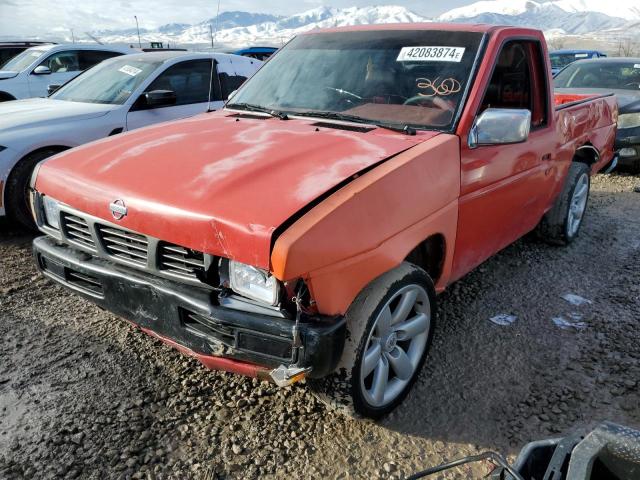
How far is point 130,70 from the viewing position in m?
5.94

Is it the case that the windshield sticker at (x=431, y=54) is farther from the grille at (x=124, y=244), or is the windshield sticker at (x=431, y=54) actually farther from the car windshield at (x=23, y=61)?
the car windshield at (x=23, y=61)

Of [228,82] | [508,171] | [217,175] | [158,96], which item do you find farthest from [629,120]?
[217,175]

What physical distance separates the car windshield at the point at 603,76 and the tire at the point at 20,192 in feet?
25.0

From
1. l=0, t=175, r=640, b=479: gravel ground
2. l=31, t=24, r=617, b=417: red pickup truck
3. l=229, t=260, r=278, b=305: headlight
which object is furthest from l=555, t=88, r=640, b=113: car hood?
l=229, t=260, r=278, b=305: headlight

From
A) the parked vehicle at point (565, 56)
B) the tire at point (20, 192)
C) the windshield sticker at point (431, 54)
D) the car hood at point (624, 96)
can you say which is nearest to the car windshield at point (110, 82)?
the tire at point (20, 192)

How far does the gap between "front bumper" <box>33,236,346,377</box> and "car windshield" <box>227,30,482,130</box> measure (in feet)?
4.68

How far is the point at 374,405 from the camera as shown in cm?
238

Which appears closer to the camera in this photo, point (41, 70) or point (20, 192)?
point (20, 192)

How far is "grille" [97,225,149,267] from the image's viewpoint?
2.24 m

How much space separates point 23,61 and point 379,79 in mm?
8699

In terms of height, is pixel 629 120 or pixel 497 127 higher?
pixel 497 127

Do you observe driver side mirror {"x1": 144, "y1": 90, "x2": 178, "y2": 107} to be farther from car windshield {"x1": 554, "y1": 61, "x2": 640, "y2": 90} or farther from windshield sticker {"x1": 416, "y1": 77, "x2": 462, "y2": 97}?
car windshield {"x1": 554, "y1": 61, "x2": 640, "y2": 90}

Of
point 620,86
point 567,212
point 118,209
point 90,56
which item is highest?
point 118,209

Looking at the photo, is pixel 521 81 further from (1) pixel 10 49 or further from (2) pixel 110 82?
(1) pixel 10 49
